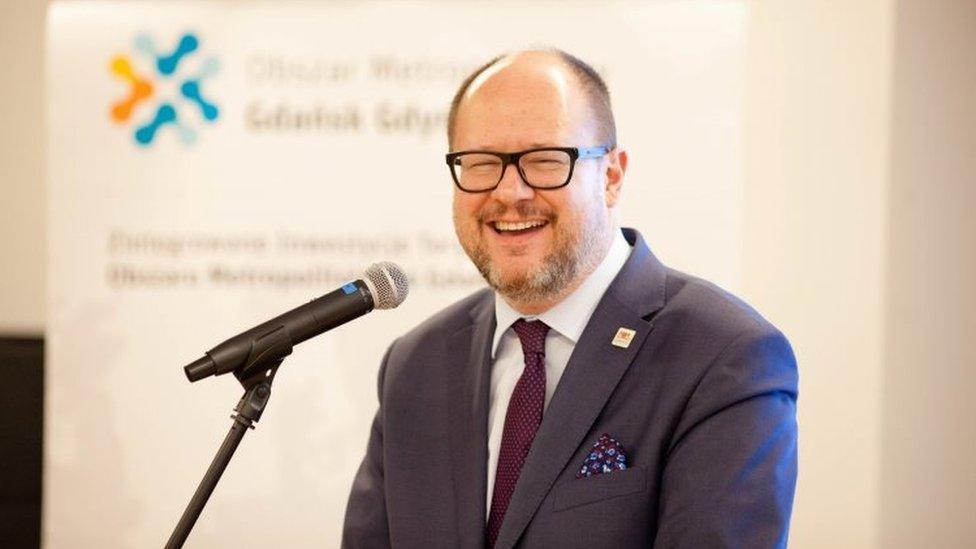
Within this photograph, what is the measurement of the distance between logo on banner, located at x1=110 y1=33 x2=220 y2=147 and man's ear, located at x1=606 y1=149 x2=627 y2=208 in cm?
201

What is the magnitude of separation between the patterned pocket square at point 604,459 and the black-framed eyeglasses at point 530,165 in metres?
0.49

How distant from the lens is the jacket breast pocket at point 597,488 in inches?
74.4

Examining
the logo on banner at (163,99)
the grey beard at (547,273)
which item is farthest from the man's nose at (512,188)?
the logo on banner at (163,99)

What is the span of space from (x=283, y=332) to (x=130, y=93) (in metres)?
2.40

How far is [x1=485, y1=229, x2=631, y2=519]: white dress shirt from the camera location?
6.92 feet

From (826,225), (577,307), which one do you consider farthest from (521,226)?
(826,225)

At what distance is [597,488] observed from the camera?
1.90 m

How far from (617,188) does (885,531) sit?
8.88 ft

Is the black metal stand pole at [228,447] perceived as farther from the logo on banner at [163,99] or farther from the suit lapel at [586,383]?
the logo on banner at [163,99]

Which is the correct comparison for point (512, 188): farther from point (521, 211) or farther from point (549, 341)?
point (549, 341)

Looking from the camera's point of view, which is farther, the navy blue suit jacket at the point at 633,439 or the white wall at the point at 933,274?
the white wall at the point at 933,274

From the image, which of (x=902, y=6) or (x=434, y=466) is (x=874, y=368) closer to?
(x=902, y=6)

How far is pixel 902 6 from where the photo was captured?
423cm

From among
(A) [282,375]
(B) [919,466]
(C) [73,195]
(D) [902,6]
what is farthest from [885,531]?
(C) [73,195]
